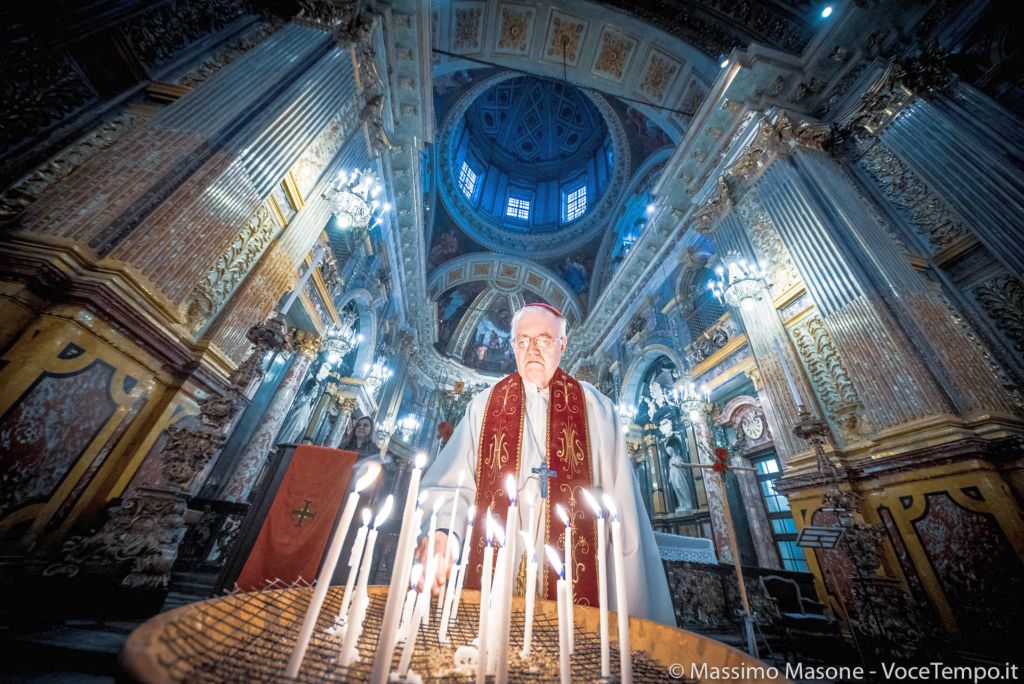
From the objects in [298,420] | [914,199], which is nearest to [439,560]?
[914,199]

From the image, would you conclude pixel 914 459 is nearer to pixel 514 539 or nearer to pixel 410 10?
pixel 514 539

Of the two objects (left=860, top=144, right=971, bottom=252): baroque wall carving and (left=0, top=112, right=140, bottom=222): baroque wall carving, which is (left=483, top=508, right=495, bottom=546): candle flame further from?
(left=860, top=144, right=971, bottom=252): baroque wall carving

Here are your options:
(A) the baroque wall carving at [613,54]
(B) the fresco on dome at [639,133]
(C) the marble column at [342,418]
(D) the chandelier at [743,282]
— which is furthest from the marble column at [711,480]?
(B) the fresco on dome at [639,133]

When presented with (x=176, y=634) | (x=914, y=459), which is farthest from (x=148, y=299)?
(x=914, y=459)

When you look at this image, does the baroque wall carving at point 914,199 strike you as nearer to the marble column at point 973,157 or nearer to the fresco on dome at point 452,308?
the marble column at point 973,157

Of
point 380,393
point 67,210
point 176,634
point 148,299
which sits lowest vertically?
point 176,634

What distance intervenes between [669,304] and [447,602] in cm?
1049

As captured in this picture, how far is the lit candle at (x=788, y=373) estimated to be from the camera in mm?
5139

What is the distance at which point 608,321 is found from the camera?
13.6 metres

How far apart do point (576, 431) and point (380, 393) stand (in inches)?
472

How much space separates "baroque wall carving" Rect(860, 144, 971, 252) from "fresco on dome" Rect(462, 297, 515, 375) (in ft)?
51.1

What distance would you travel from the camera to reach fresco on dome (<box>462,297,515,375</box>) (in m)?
19.9

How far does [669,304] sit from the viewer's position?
10.3 m

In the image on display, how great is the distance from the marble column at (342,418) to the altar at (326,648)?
10011 millimetres
